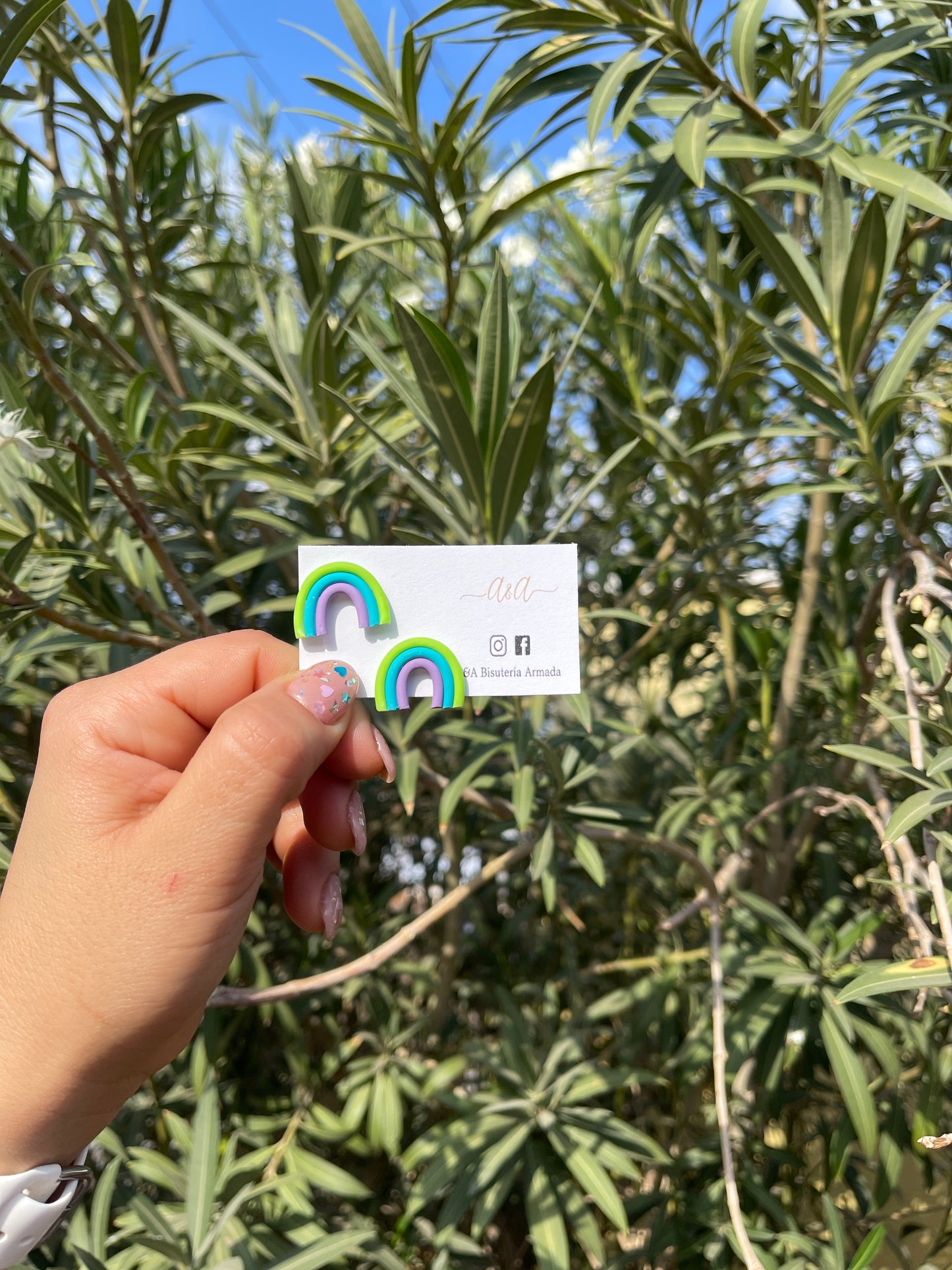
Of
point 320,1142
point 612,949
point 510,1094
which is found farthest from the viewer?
point 612,949

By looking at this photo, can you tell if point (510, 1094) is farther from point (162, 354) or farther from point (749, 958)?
point (162, 354)

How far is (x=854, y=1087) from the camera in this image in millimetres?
1040

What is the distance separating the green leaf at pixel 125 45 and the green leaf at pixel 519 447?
0.67 metres

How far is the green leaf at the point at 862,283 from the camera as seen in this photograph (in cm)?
80

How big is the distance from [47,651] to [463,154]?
74 cm

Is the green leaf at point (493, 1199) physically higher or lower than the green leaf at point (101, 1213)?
lower

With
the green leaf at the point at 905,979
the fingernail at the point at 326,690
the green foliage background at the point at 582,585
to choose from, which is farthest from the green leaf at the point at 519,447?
the green leaf at the point at 905,979

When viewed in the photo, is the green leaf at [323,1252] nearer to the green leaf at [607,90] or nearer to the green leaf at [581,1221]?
the green leaf at [581,1221]

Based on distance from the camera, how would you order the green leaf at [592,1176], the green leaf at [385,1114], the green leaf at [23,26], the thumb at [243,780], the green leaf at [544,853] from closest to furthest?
the thumb at [243,780]
the green leaf at [23,26]
the green leaf at [544,853]
the green leaf at [592,1176]
the green leaf at [385,1114]

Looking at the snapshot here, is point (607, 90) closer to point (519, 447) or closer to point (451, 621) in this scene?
point (519, 447)

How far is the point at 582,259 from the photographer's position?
1.51 metres

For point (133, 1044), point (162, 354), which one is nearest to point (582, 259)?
point (162, 354)

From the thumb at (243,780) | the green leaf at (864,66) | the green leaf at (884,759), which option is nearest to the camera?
the thumb at (243,780)

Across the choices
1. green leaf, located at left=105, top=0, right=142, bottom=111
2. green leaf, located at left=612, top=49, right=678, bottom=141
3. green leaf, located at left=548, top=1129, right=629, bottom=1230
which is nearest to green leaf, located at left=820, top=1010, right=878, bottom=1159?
green leaf, located at left=548, top=1129, right=629, bottom=1230
